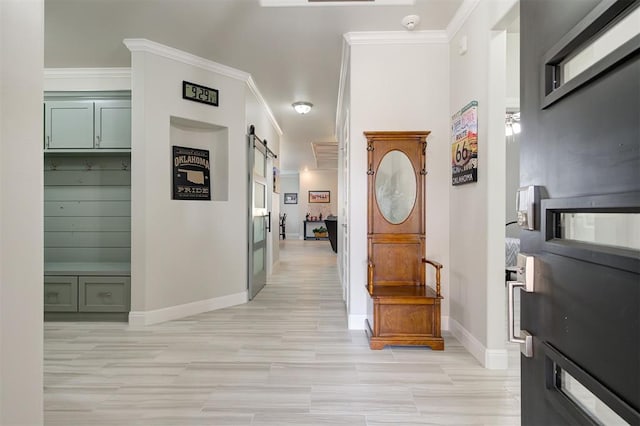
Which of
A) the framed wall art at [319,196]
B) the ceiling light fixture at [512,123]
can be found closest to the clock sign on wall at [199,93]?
the ceiling light fixture at [512,123]

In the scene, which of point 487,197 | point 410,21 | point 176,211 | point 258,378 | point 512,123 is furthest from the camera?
point 512,123

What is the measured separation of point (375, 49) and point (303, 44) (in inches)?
28.9

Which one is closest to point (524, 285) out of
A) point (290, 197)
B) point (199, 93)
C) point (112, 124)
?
point (199, 93)

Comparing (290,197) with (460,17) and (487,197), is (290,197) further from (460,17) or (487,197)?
(487,197)

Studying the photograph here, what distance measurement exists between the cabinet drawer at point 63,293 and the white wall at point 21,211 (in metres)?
2.49

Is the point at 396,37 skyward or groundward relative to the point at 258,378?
skyward

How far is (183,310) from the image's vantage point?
3582 mm

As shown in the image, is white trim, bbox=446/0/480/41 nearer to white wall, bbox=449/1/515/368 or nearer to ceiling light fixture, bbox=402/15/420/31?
white wall, bbox=449/1/515/368

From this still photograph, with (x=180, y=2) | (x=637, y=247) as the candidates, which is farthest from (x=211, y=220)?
(x=637, y=247)

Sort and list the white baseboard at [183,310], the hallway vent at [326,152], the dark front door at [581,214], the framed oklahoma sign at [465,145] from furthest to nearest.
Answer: the hallway vent at [326,152] → the white baseboard at [183,310] → the framed oklahoma sign at [465,145] → the dark front door at [581,214]

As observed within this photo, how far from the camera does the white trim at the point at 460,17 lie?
2551 mm

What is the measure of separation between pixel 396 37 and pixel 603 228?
296 cm

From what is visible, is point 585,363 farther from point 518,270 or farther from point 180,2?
point 180,2

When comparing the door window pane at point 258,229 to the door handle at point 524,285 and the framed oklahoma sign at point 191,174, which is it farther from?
the door handle at point 524,285
